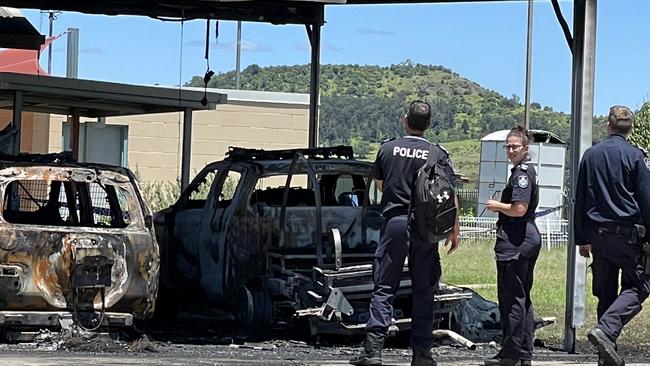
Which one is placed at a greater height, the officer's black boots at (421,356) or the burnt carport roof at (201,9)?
the burnt carport roof at (201,9)

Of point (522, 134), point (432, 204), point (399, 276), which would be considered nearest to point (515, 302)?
point (399, 276)

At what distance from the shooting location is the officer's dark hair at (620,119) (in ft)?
33.1

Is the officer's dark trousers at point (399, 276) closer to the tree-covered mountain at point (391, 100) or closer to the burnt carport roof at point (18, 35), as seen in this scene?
the burnt carport roof at point (18, 35)

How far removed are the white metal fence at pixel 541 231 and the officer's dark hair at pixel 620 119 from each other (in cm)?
2177

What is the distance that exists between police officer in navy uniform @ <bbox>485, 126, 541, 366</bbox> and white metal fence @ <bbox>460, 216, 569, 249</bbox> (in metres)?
21.9

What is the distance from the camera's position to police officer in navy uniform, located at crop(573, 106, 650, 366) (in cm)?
980

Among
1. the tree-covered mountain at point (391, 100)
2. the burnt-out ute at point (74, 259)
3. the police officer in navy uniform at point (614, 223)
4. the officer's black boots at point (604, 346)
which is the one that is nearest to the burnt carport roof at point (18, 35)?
the burnt-out ute at point (74, 259)

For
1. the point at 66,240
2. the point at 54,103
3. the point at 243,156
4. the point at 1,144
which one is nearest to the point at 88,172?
the point at 66,240

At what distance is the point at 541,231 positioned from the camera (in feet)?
116

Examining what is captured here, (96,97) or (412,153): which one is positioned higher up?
(96,97)

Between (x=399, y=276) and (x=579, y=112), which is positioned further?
(x=579, y=112)

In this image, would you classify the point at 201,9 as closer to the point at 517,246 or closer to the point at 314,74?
the point at 314,74

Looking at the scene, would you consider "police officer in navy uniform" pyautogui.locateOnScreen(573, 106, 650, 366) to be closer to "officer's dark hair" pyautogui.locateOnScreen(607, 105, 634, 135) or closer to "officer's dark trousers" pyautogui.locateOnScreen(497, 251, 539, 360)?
"officer's dark hair" pyautogui.locateOnScreen(607, 105, 634, 135)

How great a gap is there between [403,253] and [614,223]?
1.68m
